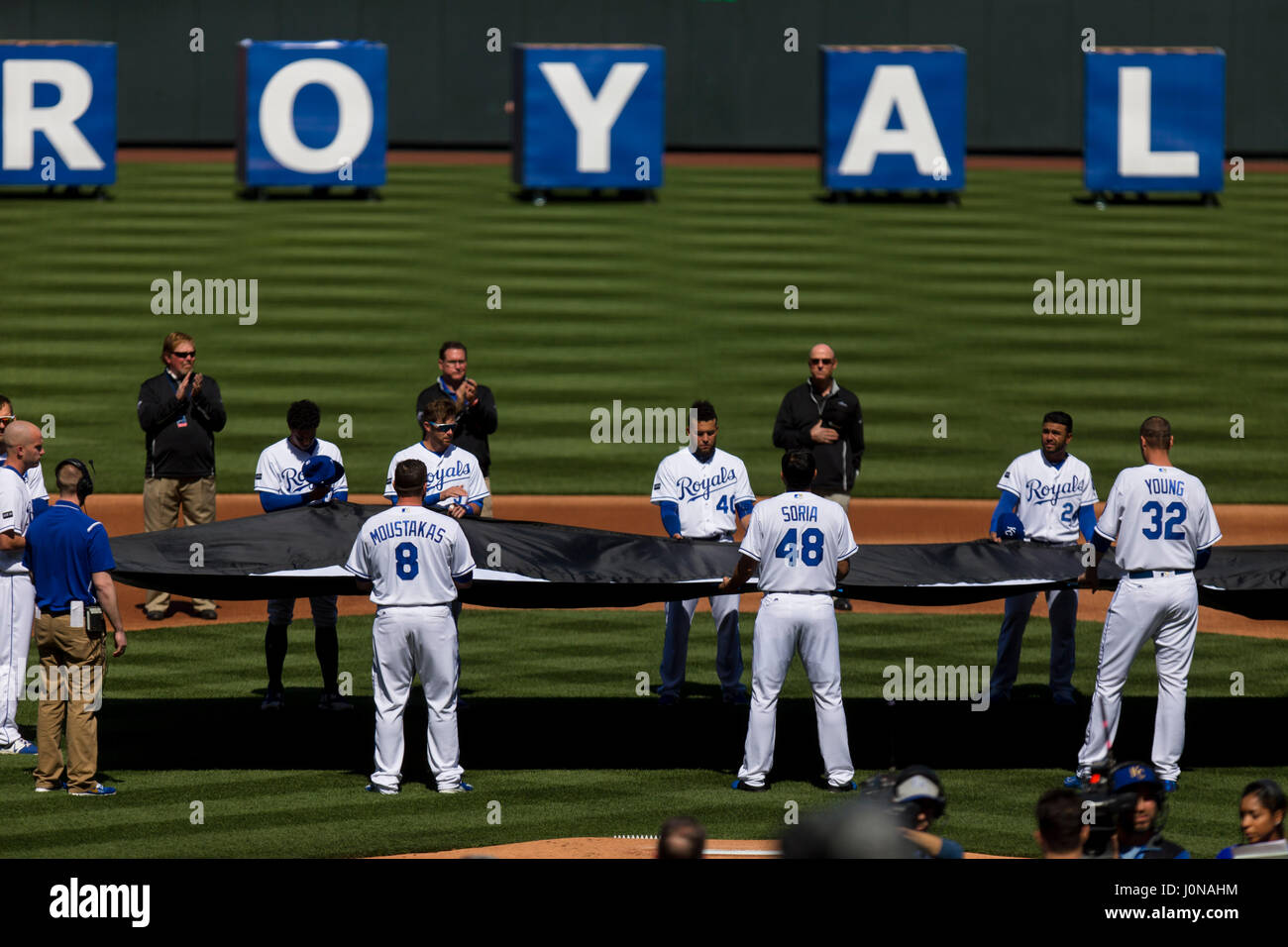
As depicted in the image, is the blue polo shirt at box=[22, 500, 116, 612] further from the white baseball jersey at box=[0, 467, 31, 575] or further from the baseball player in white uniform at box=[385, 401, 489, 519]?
the baseball player in white uniform at box=[385, 401, 489, 519]

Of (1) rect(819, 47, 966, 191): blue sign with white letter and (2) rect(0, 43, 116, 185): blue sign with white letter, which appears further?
(1) rect(819, 47, 966, 191): blue sign with white letter

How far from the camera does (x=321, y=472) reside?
1249 centimetres

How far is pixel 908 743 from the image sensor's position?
12359mm

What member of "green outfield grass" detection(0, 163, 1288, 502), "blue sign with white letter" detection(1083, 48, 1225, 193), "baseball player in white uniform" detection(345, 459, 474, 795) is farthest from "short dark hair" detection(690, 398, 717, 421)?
"blue sign with white letter" detection(1083, 48, 1225, 193)

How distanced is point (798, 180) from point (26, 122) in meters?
15.1

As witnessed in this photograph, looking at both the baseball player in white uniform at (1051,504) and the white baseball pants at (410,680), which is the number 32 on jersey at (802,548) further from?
the baseball player in white uniform at (1051,504)

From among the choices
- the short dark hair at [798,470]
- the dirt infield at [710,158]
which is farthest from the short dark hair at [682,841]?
the dirt infield at [710,158]

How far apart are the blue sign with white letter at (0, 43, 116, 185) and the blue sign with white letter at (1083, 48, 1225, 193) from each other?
18111mm

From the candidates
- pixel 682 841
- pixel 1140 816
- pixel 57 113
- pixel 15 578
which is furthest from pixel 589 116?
pixel 682 841

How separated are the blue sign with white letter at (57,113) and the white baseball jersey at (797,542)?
2410 centimetres

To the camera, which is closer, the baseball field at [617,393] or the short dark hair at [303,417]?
the baseball field at [617,393]

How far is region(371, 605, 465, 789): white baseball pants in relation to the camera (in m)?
10.7

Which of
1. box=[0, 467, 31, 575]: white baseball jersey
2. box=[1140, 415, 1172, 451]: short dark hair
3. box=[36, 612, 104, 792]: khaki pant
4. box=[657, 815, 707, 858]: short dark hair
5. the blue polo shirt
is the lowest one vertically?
box=[36, 612, 104, 792]: khaki pant

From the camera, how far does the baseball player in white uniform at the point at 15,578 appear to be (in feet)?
36.4
